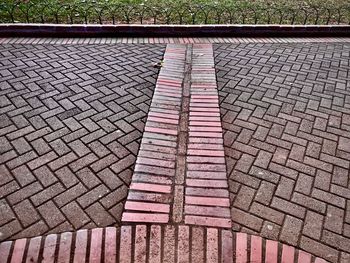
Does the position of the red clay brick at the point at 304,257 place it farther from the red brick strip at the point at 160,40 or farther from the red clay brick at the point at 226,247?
the red brick strip at the point at 160,40

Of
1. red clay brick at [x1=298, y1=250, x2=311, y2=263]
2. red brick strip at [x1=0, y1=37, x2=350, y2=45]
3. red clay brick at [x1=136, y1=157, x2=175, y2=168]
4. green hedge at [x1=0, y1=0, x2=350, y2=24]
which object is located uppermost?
green hedge at [x1=0, y1=0, x2=350, y2=24]

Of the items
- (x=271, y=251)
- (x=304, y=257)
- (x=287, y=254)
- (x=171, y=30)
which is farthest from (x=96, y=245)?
(x=171, y=30)

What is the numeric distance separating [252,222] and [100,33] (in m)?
4.87

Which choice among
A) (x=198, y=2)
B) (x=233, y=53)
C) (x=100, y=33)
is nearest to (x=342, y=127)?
(x=233, y=53)

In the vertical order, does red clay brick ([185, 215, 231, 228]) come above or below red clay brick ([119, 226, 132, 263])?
above

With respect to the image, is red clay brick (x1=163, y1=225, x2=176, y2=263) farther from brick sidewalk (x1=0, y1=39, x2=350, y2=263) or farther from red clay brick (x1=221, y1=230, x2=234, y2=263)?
red clay brick (x1=221, y1=230, x2=234, y2=263)

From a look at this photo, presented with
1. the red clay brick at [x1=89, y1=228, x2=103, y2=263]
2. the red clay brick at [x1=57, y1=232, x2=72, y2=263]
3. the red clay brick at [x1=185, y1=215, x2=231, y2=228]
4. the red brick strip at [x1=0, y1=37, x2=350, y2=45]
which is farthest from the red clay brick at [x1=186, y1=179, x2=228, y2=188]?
the red brick strip at [x1=0, y1=37, x2=350, y2=45]

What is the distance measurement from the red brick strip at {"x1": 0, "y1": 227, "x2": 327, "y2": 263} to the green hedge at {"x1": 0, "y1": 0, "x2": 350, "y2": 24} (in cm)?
484

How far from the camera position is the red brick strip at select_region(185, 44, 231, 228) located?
2.45m

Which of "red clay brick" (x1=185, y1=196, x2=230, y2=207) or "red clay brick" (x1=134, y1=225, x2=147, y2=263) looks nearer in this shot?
"red clay brick" (x1=134, y1=225, x2=147, y2=263)

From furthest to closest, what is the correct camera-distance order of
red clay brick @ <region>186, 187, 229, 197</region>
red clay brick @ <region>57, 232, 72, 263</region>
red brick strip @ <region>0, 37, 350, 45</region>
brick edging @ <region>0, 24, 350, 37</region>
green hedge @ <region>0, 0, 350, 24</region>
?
green hedge @ <region>0, 0, 350, 24</region> < brick edging @ <region>0, 24, 350, 37</region> < red brick strip @ <region>0, 37, 350, 45</region> < red clay brick @ <region>186, 187, 229, 197</region> < red clay brick @ <region>57, 232, 72, 263</region>

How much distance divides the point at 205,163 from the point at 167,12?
16.5ft

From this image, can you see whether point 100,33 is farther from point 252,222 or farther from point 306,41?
point 252,222

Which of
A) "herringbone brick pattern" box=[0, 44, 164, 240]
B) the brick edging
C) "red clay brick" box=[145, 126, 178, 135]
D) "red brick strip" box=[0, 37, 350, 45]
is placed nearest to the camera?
"herringbone brick pattern" box=[0, 44, 164, 240]
